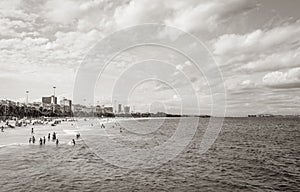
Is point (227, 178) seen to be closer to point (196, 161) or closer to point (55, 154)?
point (196, 161)

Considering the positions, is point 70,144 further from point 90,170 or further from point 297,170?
point 297,170

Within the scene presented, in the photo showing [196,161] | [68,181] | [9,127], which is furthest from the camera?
[9,127]

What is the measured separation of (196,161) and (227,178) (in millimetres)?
12972

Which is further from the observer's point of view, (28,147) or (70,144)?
(70,144)

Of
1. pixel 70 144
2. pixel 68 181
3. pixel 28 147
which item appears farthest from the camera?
pixel 70 144

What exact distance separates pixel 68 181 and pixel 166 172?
12.6m

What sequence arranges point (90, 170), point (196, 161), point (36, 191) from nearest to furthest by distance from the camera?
point (36, 191) → point (90, 170) → point (196, 161)

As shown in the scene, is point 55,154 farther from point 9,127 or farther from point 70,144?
point 9,127

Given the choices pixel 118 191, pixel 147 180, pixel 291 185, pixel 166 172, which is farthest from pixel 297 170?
pixel 118 191

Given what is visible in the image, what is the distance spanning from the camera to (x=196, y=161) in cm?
4634

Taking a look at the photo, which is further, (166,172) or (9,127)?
(9,127)

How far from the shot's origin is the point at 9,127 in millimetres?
94812

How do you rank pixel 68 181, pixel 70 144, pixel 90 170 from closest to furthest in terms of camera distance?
pixel 68 181 → pixel 90 170 → pixel 70 144

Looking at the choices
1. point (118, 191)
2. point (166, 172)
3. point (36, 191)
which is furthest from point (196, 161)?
point (36, 191)
